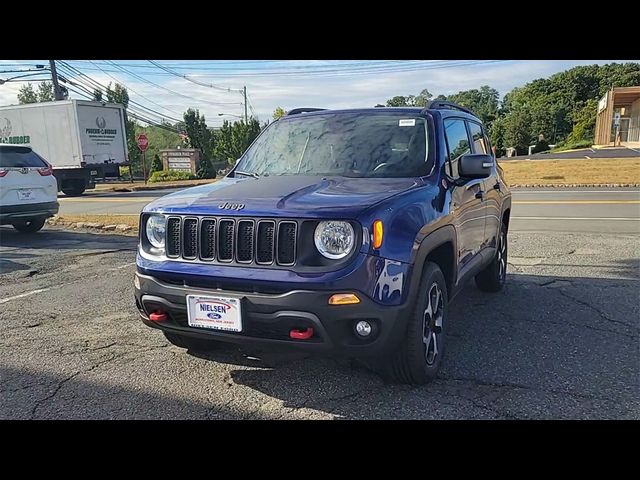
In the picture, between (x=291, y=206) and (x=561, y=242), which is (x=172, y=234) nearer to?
(x=291, y=206)

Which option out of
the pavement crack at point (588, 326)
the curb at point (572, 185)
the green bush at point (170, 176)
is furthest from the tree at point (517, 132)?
the pavement crack at point (588, 326)

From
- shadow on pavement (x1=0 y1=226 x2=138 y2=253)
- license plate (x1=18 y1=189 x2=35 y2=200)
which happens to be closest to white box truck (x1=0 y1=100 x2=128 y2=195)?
shadow on pavement (x1=0 y1=226 x2=138 y2=253)

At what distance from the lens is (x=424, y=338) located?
10.9 ft

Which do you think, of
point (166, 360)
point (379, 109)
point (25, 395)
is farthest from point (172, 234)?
point (379, 109)

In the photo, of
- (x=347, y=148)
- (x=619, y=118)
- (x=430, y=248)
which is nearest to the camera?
(x=430, y=248)

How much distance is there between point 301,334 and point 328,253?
1.57ft

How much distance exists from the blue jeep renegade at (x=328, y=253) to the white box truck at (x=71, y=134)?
2071 cm

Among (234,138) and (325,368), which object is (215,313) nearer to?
(325,368)

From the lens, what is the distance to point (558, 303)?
5293 mm

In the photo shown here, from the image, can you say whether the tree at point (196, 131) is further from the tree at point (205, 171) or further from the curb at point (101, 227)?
the curb at point (101, 227)

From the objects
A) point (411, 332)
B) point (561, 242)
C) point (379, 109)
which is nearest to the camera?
point (411, 332)

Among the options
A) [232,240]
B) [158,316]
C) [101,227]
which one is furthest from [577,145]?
[158,316]

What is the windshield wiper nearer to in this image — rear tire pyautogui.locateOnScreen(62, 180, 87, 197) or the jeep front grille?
the jeep front grille

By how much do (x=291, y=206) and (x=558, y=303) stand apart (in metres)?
3.52
